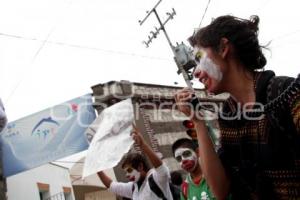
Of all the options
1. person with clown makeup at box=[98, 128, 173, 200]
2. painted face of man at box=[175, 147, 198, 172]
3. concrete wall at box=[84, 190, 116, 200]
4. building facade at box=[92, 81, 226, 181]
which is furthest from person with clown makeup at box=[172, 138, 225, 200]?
building facade at box=[92, 81, 226, 181]

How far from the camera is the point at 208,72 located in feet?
6.11

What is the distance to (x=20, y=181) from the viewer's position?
14141 mm

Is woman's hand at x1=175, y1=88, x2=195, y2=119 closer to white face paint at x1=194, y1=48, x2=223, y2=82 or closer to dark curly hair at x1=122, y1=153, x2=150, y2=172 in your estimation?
white face paint at x1=194, y1=48, x2=223, y2=82

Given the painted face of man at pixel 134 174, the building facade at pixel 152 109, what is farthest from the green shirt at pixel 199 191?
the building facade at pixel 152 109

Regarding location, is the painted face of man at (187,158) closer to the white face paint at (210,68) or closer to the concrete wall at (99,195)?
the white face paint at (210,68)

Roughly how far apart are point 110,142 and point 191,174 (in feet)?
4.62

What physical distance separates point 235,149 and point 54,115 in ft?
31.8

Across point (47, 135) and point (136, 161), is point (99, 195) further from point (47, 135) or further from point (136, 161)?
point (136, 161)

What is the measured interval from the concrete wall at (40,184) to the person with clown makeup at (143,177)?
31.7 feet

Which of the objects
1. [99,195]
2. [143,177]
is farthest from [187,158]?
[99,195]

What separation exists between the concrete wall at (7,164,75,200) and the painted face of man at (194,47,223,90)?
12.4 m

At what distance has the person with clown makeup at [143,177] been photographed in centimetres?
381

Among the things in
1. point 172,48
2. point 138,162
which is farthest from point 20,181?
point 138,162

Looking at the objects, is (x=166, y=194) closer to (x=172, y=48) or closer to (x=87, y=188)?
(x=87, y=188)
